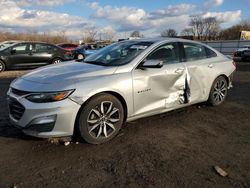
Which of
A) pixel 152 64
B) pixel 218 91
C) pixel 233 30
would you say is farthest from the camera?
pixel 233 30

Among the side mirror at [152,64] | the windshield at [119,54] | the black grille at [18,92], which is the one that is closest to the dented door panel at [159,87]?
the side mirror at [152,64]

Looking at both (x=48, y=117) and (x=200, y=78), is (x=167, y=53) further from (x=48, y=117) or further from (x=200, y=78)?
(x=48, y=117)

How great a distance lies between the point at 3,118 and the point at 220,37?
79854 mm

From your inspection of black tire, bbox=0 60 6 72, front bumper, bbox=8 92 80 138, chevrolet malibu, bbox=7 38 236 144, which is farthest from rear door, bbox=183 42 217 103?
black tire, bbox=0 60 6 72

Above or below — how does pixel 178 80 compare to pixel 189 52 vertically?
below

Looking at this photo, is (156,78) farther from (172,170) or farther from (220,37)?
(220,37)

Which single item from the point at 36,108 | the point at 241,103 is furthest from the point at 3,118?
the point at 241,103

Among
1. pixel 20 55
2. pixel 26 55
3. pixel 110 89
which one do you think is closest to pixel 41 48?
pixel 26 55

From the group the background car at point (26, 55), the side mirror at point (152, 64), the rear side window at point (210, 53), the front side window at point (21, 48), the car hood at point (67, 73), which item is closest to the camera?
the car hood at point (67, 73)

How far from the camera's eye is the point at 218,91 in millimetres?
6930

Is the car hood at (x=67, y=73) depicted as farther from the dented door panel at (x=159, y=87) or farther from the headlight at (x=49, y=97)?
the dented door panel at (x=159, y=87)

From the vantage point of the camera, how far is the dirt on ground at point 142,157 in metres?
3.59

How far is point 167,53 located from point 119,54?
897 mm

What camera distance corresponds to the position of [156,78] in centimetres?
535
